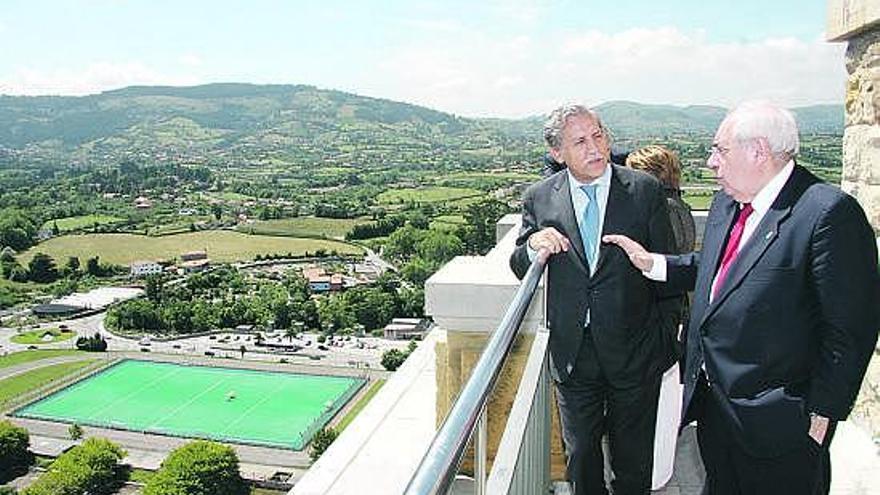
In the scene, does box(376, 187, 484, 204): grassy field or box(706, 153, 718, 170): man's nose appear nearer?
box(706, 153, 718, 170): man's nose

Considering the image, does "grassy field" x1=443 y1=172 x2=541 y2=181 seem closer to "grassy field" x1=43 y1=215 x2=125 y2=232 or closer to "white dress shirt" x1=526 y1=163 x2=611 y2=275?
"grassy field" x1=43 y1=215 x2=125 y2=232

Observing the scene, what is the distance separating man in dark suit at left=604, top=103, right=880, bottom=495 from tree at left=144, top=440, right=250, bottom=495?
3559 cm

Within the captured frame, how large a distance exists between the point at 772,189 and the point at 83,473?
3891 centimetres

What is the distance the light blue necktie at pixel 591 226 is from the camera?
221 cm

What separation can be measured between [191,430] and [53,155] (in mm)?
175517

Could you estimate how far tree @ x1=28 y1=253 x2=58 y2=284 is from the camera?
3009 inches

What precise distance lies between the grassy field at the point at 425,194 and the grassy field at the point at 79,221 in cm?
3446

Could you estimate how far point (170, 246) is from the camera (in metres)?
82.6

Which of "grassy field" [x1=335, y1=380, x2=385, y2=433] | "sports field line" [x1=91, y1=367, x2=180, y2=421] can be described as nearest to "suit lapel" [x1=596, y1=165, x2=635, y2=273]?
"grassy field" [x1=335, y1=380, x2=385, y2=433]

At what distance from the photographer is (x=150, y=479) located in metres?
35.8

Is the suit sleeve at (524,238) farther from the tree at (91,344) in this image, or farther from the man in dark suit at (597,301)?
the tree at (91,344)

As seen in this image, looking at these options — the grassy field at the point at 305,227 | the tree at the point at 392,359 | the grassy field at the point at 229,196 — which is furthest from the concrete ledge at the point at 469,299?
the grassy field at the point at 229,196

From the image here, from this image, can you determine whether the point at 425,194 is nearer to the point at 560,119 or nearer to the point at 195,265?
the point at 195,265

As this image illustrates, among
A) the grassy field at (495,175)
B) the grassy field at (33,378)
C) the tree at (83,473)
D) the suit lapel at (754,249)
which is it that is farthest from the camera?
the grassy field at (495,175)
